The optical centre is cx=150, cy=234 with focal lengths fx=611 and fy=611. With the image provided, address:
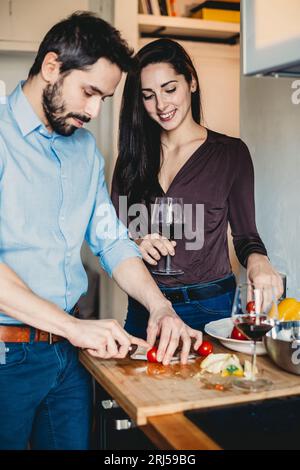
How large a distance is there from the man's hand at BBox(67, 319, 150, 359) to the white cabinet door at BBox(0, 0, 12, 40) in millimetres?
3042

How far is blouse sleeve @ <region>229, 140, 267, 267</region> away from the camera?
7.30 feet

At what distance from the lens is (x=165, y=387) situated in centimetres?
136

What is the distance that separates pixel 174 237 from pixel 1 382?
0.87 meters

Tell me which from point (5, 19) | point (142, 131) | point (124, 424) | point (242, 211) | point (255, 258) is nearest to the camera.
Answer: point (124, 424)

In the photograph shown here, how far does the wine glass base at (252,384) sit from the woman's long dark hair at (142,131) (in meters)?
1.00

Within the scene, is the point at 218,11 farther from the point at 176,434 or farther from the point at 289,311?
the point at 176,434

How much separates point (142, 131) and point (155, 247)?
52 centimetres

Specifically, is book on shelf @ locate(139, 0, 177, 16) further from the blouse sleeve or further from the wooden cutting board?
the wooden cutting board

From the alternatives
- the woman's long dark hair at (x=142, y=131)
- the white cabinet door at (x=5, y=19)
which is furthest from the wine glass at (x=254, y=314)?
the white cabinet door at (x=5, y=19)

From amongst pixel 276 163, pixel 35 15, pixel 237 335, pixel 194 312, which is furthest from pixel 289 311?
pixel 35 15

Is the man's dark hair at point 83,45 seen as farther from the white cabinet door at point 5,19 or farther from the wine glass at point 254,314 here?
the white cabinet door at point 5,19

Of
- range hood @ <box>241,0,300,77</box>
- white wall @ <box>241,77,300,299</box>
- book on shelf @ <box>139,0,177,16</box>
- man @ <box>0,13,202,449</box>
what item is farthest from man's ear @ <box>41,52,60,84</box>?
book on shelf @ <box>139,0,177,16</box>

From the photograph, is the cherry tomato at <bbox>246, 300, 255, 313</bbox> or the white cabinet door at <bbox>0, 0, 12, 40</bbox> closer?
the cherry tomato at <bbox>246, 300, 255, 313</bbox>
